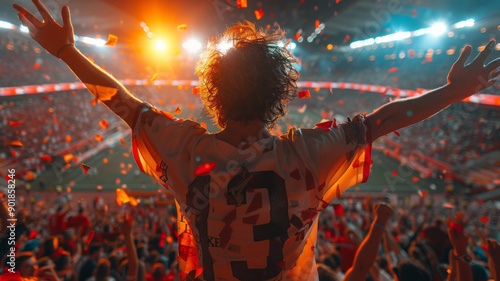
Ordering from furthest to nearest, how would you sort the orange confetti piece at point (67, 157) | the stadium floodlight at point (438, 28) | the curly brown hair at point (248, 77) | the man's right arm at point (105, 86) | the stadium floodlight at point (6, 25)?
the stadium floodlight at point (438, 28) < the stadium floodlight at point (6, 25) < the orange confetti piece at point (67, 157) < the man's right arm at point (105, 86) < the curly brown hair at point (248, 77)

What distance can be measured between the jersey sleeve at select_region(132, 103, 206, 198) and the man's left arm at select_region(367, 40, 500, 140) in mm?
763

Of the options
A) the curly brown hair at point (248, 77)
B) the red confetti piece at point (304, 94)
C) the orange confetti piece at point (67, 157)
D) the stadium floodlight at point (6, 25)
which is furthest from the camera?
the stadium floodlight at point (6, 25)

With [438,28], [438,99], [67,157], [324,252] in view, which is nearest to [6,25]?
[67,157]

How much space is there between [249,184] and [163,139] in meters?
0.40

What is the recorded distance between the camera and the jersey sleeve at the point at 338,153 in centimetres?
103

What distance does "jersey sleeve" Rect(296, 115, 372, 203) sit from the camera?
1.03 metres

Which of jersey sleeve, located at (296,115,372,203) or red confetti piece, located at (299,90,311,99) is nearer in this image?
jersey sleeve, located at (296,115,372,203)

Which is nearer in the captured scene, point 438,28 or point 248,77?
point 248,77

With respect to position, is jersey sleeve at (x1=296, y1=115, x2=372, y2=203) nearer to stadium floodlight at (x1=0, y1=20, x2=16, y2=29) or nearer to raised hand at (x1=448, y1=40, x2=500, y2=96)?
raised hand at (x1=448, y1=40, x2=500, y2=96)

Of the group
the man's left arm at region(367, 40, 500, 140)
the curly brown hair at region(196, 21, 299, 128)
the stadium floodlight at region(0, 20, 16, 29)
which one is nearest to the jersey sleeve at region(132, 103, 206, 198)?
the curly brown hair at region(196, 21, 299, 128)

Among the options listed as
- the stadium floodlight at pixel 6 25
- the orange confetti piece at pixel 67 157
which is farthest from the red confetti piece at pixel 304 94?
the stadium floodlight at pixel 6 25

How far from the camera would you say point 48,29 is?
114cm

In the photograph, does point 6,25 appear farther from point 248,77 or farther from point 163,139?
point 248,77

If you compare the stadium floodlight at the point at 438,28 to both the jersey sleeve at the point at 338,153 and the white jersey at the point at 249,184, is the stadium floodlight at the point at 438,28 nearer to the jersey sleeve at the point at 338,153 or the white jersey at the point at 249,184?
the jersey sleeve at the point at 338,153
